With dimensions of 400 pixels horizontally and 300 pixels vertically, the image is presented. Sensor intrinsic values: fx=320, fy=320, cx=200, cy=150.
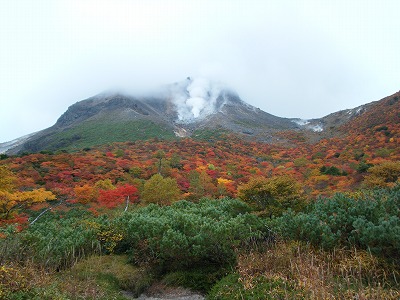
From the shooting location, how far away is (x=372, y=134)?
54156 millimetres

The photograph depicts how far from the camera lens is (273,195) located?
16797 millimetres

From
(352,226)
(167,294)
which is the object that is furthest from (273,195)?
(167,294)

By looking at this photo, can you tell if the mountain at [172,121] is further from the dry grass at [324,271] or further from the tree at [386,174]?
the dry grass at [324,271]

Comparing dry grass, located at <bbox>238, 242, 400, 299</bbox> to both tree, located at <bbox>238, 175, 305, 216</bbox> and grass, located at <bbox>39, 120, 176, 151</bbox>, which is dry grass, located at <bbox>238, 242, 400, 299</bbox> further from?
grass, located at <bbox>39, 120, 176, 151</bbox>

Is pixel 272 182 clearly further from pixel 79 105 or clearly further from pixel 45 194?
pixel 79 105

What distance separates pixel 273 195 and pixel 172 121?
120456 millimetres

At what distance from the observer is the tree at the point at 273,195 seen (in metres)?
16.2

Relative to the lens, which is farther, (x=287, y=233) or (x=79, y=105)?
(x=79, y=105)


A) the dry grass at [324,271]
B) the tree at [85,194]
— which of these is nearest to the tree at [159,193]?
the tree at [85,194]

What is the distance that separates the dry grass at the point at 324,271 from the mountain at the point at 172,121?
67.1 metres

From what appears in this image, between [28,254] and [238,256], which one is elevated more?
[28,254]

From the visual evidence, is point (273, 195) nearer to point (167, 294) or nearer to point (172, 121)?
point (167, 294)

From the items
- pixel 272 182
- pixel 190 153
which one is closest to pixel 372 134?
pixel 190 153

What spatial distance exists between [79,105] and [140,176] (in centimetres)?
12282
